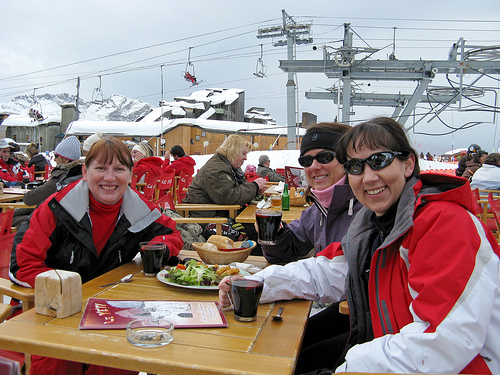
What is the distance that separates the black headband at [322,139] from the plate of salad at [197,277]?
0.98 metres

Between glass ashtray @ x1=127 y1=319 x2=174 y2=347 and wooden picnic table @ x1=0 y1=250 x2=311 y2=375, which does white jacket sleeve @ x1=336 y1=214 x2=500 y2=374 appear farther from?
glass ashtray @ x1=127 y1=319 x2=174 y2=347

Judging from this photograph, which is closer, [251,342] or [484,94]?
[251,342]

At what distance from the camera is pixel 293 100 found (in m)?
19.5

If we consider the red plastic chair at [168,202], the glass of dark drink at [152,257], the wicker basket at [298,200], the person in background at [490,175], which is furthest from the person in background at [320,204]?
the person in background at [490,175]

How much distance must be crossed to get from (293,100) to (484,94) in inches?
322

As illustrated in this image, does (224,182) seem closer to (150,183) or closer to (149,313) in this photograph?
(150,183)

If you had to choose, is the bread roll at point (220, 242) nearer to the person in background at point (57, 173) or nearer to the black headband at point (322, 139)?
the black headband at point (322, 139)

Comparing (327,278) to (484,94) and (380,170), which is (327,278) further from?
(484,94)

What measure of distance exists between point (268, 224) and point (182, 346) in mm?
984

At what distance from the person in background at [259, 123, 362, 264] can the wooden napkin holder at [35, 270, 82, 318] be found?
1.06 metres

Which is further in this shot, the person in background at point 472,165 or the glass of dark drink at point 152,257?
the person in background at point 472,165

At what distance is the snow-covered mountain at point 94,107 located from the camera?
100750mm

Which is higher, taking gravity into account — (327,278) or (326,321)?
(327,278)

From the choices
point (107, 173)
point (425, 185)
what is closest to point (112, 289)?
point (107, 173)
